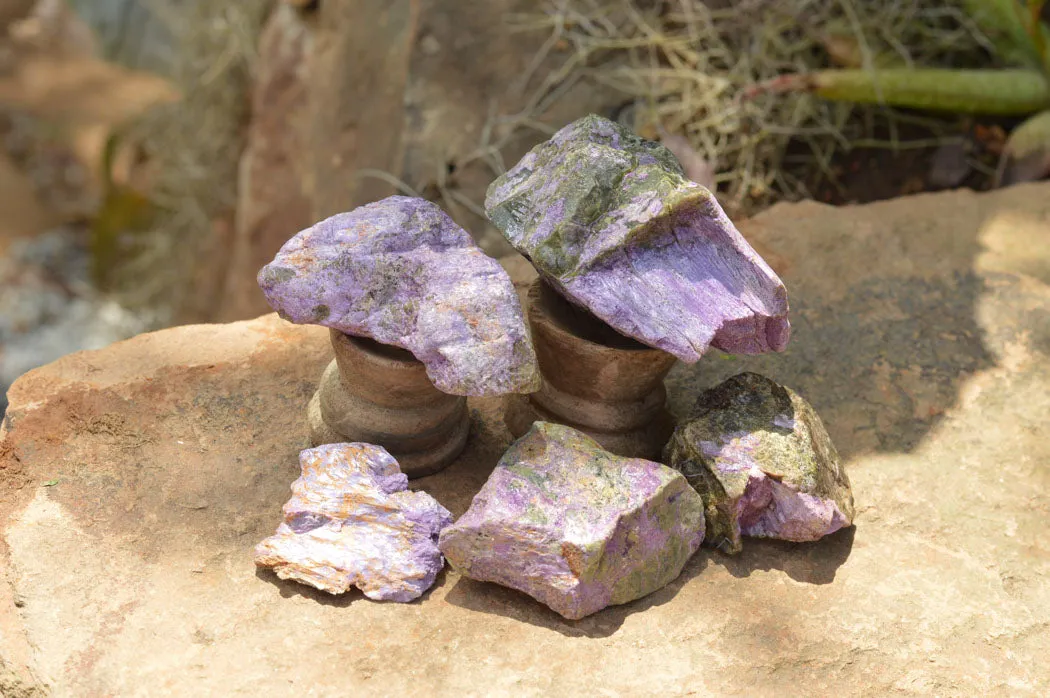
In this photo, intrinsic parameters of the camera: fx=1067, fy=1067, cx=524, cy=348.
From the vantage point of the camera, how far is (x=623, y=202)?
83.6 inches

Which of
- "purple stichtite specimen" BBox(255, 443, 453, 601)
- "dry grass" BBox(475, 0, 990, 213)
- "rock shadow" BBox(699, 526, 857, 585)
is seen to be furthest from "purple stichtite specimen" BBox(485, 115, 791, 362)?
"dry grass" BBox(475, 0, 990, 213)

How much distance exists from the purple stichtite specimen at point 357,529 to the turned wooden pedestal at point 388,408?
0.09 metres

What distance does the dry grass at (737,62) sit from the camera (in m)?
3.80

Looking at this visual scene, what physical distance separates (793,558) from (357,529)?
893 millimetres

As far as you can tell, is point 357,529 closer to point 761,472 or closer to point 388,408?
point 388,408

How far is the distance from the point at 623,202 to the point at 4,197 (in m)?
5.32

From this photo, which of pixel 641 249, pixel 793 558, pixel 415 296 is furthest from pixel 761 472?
pixel 415 296

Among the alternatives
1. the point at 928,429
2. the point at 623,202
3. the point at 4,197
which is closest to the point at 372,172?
the point at 623,202

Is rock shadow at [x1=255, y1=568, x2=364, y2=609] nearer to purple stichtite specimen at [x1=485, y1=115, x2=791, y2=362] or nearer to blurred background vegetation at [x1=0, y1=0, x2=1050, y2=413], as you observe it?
purple stichtite specimen at [x1=485, y1=115, x2=791, y2=362]

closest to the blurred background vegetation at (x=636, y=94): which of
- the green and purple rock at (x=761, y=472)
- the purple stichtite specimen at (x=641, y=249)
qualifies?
the purple stichtite specimen at (x=641, y=249)

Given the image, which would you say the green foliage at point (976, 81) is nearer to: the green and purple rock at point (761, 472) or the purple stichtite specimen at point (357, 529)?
the green and purple rock at point (761, 472)

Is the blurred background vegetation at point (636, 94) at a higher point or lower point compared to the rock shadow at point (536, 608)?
higher

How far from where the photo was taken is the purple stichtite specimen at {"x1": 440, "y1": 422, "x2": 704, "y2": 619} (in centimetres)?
194

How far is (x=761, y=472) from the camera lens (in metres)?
2.13
